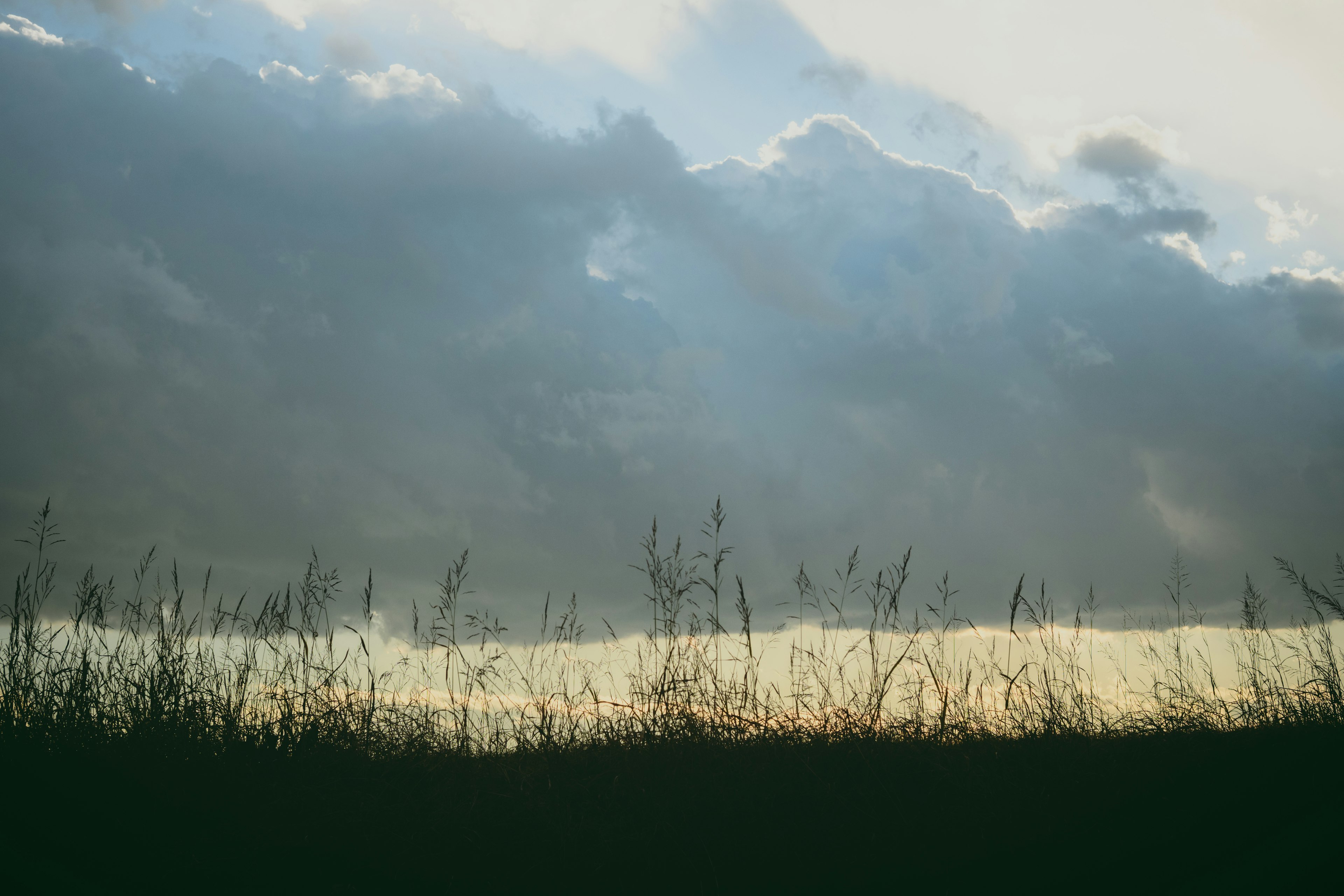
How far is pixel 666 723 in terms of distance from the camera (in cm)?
402

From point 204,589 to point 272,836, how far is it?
3.03 metres

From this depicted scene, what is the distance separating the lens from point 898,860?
279cm

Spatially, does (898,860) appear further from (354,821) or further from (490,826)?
(354,821)

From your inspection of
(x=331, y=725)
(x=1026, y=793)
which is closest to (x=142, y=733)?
(x=331, y=725)

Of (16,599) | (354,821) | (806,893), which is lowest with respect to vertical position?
(806,893)

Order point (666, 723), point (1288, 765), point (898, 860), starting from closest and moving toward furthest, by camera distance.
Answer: point (898, 860) < point (1288, 765) < point (666, 723)

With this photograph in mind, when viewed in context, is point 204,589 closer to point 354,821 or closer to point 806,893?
point 354,821

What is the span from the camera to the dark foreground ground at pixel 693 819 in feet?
8.90

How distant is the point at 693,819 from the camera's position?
3143mm

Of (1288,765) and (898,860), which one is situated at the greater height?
(1288,765)

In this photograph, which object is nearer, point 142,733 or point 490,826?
point 490,826

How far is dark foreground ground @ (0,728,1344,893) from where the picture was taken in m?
2.71

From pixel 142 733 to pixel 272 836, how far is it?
1.64 m

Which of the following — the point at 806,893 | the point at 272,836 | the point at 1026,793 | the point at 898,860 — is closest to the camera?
the point at 806,893
